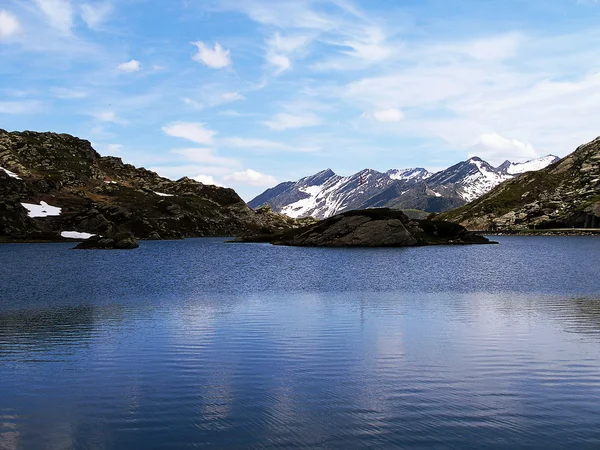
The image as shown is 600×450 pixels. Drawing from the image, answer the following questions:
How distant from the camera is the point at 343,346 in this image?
27875mm

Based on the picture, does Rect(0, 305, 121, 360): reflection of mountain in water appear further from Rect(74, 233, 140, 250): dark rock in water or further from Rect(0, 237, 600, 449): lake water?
Rect(74, 233, 140, 250): dark rock in water

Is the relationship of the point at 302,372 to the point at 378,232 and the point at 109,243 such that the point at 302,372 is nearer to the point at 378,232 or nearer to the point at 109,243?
the point at 378,232

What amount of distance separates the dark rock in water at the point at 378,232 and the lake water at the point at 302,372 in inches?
4508

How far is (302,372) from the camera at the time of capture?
883 inches

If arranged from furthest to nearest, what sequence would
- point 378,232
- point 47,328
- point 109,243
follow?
point 109,243
point 378,232
point 47,328

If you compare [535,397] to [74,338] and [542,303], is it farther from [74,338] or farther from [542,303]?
[542,303]

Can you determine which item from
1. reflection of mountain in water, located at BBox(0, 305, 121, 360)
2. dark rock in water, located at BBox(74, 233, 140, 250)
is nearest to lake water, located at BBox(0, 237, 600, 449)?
reflection of mountain in water, located at BBox(0, 305, 121, 360)

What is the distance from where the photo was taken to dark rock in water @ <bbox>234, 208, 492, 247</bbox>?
542 feet

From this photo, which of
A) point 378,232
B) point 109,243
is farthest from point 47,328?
point 109,243

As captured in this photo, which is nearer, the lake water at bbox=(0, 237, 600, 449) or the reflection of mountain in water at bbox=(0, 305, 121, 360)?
the lake water at bbox=(0, 237, 600, 449)

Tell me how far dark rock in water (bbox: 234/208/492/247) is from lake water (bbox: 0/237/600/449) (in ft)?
376

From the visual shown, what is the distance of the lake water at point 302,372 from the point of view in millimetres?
15359

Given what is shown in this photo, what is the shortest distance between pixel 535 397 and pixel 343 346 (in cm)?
1116

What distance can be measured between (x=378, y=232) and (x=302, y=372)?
144691mm
